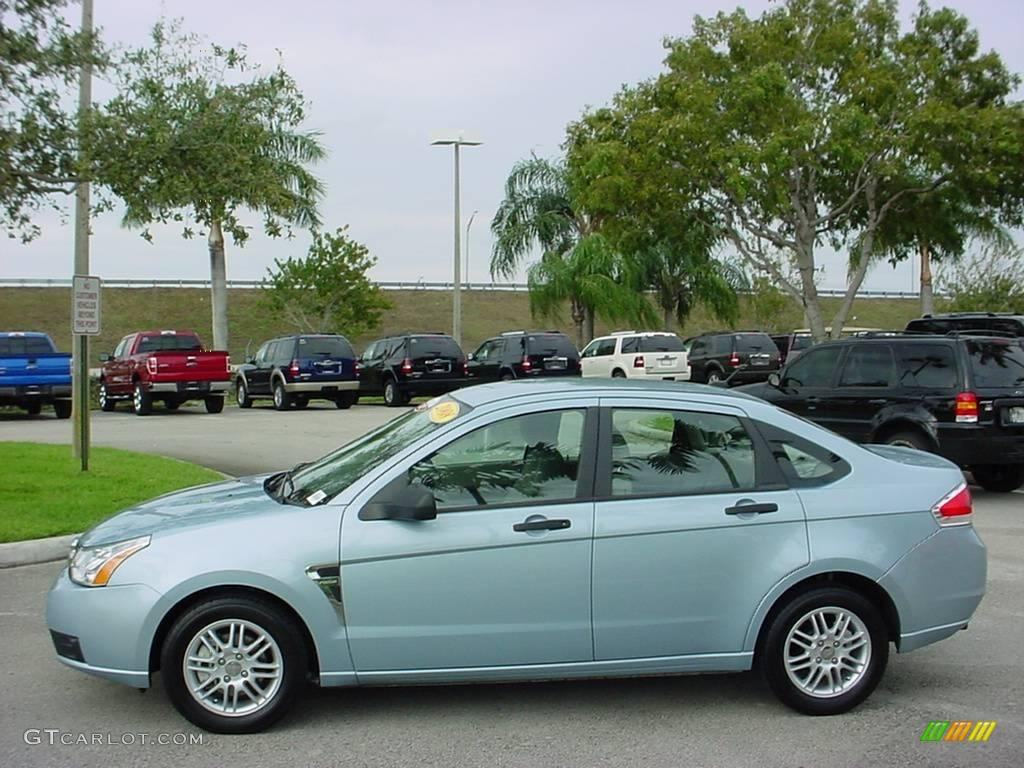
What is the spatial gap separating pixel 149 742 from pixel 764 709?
2.88 m

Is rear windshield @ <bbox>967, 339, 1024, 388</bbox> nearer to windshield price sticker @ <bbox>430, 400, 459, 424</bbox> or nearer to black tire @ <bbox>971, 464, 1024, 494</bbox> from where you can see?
black tire @ <bbox>971, 464, 1024, 494</bbox>

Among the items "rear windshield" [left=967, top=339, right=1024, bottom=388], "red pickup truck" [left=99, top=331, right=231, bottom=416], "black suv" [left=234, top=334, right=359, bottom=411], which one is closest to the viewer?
"rear windshield" [left=967, top=339, right=1024, bottom=388]

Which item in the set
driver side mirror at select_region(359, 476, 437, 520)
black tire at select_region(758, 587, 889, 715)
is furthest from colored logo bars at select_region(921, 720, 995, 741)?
driver side mirror at select_region(359, 476, 437, 520)

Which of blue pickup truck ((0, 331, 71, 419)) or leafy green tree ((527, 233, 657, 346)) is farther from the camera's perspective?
leafy green tree ((527, 233, 657, 346))

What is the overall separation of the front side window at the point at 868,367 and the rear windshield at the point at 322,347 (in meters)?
17.3

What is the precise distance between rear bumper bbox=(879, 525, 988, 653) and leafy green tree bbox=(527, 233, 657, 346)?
1394 inches

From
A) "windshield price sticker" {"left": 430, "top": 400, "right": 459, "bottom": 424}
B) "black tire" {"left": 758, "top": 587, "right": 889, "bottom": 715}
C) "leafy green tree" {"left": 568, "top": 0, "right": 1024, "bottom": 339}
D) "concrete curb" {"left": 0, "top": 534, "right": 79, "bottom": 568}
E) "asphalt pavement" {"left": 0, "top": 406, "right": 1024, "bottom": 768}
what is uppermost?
"leafy green tree" {"left": 568, "top": 0, "right": 1024, "bottom": 339}

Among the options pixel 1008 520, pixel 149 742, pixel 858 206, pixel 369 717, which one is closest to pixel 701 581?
pixel 369 717

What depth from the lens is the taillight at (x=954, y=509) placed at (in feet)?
18.5

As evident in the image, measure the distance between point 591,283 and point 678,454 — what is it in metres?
35.5

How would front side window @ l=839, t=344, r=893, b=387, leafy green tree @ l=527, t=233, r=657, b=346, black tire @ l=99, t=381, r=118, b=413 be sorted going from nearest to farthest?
front side window @ l=839, t=344, r=893, b=387
black tire @ l=99, t=381, r=118, b=413
leafy green tree @ l=527, t=233, r=657, b=346

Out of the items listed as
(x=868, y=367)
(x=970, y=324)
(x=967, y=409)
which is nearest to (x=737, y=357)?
(x=970, y=324)

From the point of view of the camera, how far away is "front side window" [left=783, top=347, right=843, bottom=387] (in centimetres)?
1342

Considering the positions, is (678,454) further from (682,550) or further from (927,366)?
(927,366)
